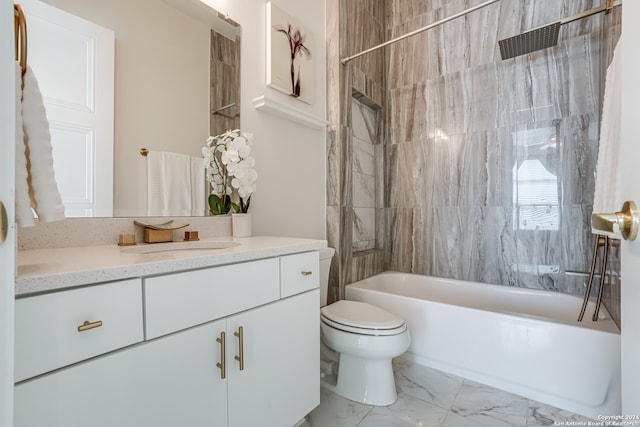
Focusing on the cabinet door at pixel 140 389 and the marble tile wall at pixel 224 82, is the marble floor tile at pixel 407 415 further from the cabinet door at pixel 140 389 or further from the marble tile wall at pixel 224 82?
the marble tile wall at pixel 224 82

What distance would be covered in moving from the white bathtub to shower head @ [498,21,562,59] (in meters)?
1.65

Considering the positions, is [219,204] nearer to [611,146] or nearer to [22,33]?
[22,33]

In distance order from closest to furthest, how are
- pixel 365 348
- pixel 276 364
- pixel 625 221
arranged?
pixel 625 221, pixel 276 364, pixel 365 348

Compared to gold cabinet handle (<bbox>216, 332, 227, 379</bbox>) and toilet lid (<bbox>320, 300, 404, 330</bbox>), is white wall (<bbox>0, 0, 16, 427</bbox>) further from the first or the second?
toilet lid (<bbox>320, 300, 404, 330</bbox>)

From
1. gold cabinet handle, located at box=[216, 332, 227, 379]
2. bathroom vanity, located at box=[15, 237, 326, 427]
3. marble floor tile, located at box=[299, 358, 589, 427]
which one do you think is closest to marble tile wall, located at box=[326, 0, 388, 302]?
marble floor tile, located at box=[299, 358, 589, 427]

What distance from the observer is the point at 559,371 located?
1465 millimetres

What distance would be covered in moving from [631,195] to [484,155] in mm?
2018

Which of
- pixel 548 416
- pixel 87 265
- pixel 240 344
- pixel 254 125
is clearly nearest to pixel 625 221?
pixel 240 344

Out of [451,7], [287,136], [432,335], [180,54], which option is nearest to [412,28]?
[451,7]

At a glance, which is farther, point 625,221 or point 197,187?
point 197,187

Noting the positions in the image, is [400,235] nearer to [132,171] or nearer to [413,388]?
[413,388]

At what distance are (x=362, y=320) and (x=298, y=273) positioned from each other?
0.55m

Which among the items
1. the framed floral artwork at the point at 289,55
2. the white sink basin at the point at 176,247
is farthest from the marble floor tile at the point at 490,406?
the framed floral artwork at the point at 289,55

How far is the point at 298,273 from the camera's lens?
48.1 inches
